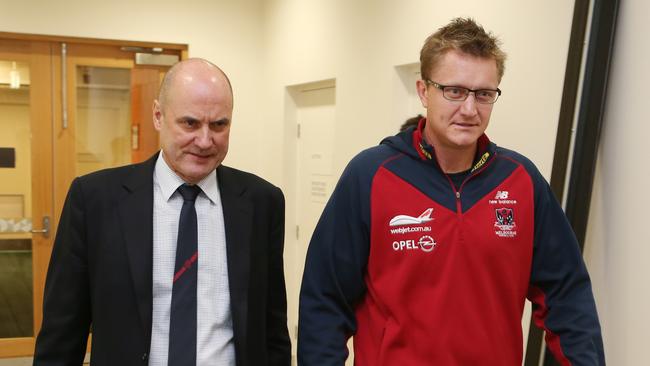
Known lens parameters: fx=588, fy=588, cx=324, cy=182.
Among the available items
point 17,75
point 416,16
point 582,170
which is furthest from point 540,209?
point 17,75

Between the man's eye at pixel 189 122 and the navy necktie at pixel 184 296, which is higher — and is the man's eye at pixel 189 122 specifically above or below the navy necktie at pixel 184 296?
above

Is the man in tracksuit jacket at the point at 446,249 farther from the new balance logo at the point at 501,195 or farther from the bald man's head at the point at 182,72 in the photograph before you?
the bald man's head at the point at 182,72

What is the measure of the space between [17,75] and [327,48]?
2349 millimetres

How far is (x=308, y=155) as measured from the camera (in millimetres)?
4320

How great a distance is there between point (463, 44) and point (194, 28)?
369 centimetres

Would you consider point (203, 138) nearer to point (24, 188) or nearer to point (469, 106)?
point (469, 106)

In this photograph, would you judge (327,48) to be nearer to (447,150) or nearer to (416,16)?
(416,16)

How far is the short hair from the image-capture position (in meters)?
1.30

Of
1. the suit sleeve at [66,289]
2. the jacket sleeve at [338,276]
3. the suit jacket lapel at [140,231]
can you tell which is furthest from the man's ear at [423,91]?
the suit sleeve at [66,289]

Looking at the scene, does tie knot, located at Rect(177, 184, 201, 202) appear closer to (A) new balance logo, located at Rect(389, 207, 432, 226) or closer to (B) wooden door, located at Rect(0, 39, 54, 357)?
(A) new balance logo, located at Rect(389, 207, 432, 226)

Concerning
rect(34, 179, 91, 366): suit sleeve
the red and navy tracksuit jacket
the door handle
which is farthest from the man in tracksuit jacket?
the door handle

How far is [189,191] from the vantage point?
1473 mm

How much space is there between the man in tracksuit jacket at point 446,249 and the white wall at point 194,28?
Answer: 11.6ft

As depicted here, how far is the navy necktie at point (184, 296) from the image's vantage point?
4.46 ft
